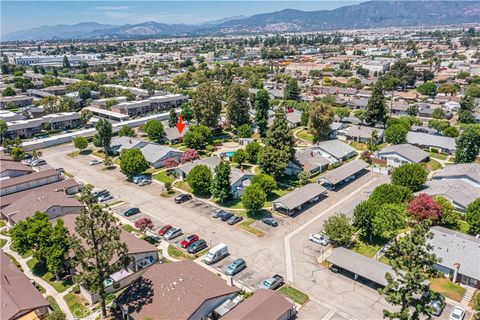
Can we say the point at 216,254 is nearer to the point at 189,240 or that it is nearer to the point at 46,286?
the point at 189,240

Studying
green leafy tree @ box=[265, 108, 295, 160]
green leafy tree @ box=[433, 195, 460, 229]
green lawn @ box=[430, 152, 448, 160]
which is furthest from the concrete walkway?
green lawn @ box=[430, 152, 448, 160]

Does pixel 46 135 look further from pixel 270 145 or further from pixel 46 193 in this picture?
pixel 270 145

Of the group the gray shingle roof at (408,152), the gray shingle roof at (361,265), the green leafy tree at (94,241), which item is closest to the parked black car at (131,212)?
the green leafy tree at (94,241)

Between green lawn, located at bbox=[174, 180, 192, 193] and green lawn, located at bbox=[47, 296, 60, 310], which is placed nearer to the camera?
green lawn, located at bbox=[47, 296, 60, 310]

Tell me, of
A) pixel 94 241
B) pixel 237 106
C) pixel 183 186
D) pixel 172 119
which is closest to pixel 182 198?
pixel 183 186

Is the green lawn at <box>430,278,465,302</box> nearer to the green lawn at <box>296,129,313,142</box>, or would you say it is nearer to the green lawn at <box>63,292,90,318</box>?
the green lawn at <box>63,292,90,318</box>
